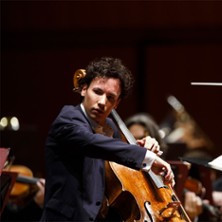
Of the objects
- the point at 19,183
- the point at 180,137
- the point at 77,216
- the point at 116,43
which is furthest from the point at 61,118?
the point at 180,137

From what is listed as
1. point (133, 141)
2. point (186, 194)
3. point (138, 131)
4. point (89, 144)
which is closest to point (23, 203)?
point (138, 131)

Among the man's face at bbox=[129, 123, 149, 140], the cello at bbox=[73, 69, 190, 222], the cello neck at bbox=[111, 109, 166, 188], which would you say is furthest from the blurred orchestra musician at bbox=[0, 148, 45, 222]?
the cello at bbox=[73, 69, 190, 222]

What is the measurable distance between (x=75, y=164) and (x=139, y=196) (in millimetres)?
257

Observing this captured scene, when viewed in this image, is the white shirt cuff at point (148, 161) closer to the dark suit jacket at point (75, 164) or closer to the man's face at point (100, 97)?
the dark suit jacket at point (75, 164)

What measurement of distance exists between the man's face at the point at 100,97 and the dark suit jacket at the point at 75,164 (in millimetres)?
45

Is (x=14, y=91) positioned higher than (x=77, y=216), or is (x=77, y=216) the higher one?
(x=14, y=91)

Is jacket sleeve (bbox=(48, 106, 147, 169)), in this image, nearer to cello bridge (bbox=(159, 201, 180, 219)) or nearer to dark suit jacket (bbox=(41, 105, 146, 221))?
dark suit jacket (bbox=(41, 105, 146, 221))

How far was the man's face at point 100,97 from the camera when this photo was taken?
2281 millimetres

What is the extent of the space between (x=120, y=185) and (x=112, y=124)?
0.34 m

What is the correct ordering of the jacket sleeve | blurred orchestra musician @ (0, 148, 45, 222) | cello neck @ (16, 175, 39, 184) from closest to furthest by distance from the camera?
the jacket sleeve → cello neck @ (16, 175, 39, 184) → blurred orchestra musician @ (0, 148, 45, 222)

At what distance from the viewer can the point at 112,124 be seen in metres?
2.53

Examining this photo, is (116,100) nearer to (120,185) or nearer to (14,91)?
(120,185)

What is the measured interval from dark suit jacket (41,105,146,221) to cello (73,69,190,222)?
0.07 m

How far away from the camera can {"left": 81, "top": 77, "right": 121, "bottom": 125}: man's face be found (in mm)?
2281
